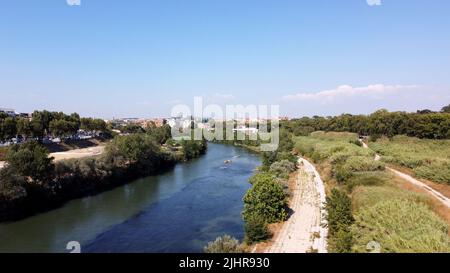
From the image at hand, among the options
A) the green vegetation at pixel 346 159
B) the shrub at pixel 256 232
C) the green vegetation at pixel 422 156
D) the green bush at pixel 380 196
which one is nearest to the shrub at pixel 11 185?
the shrub at pixel 256 232

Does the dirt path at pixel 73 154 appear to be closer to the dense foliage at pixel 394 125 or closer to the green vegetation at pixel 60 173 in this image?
the green vegetation at pixel 60 173

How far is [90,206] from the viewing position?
23891 millimetres

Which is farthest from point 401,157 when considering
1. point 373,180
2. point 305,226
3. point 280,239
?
point 280,239

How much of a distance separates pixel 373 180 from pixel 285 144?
24.3 m

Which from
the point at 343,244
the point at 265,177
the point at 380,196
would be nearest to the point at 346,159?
the point at 265,177

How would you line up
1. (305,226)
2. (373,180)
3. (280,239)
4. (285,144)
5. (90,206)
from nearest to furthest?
1. (280,239)
2. (305,226)
3. (373,180)
4. (90,206)
5. (285,144)

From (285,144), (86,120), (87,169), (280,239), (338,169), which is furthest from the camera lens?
(86,120)

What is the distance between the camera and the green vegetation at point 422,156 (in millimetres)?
21661

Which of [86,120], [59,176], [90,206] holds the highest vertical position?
[86,120]

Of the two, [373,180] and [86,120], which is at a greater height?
[86,120]

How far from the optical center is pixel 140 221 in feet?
67.0

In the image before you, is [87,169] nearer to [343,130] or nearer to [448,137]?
[448,137]

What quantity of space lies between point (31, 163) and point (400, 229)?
22587 mm

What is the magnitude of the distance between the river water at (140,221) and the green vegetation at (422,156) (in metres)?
12.6
